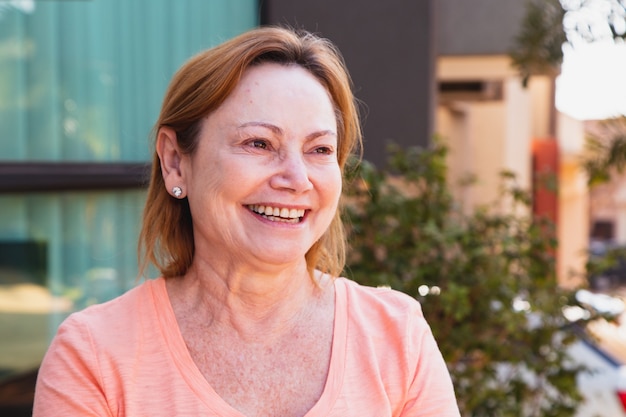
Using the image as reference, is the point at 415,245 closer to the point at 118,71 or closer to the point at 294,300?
the point at 118,71

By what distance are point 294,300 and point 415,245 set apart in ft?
6.62

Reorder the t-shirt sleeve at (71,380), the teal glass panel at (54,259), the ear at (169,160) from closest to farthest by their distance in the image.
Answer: the t-shirt sleeve at (71,380) < the ear at (169,160) < the teal glass panel at (54,259)

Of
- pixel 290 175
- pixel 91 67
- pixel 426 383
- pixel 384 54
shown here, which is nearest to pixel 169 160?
pixel 290 175

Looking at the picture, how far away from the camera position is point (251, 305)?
1.99 m

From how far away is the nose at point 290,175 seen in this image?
1.86 m

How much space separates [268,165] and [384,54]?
3107mm

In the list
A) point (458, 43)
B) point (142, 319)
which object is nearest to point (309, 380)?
point (142, 319)

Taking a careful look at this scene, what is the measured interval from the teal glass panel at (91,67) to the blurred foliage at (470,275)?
110 centimetres

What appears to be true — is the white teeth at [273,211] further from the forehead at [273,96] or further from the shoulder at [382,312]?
the shoulder at [382,312]

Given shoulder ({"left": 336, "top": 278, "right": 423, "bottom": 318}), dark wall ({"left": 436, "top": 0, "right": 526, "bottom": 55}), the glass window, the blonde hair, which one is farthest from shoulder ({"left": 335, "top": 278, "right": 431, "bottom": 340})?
dark wall ({"left": 436, "top": 0, "right": 526, "bottom": 55})

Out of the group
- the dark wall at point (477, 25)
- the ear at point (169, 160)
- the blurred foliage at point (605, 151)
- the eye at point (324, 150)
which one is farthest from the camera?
the dark wall at point (477, 25)

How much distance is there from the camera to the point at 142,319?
1.96 metres

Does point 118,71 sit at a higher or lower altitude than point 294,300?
higher

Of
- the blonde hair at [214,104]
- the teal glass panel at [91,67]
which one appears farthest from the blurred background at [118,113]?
the blonde hair at [214,104]
